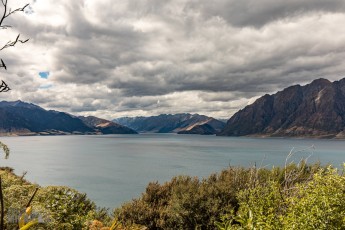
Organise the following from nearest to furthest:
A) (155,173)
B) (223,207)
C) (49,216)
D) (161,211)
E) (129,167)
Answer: (49,216)
(223,207)
(161,211)
(155,173)
(129,167)

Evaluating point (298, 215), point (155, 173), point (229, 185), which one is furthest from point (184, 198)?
point (155, 173)

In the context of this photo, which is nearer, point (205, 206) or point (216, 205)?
point (216, 205)

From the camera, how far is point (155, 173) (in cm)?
11044

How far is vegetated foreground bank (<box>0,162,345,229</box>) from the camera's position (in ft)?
33.0

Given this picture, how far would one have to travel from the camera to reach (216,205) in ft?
84.6

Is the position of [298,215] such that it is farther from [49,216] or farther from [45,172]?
[45,172]

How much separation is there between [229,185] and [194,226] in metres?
4.82

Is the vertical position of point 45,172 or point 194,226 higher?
point 194,226

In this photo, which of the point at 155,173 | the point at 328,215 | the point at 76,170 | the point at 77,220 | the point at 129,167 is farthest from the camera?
the point at 129,167

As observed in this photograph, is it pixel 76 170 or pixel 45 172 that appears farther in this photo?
pixel 76 170

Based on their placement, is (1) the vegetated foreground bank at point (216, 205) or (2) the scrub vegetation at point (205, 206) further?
(1) the vegetated foreground bank at point (216, 205)

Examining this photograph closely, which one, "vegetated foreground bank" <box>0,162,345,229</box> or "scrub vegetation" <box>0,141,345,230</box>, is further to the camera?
"vegetated foreground bank" <box>0,162,345,229</box>

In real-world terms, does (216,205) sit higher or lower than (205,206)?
higher

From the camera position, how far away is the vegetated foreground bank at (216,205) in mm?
10047
